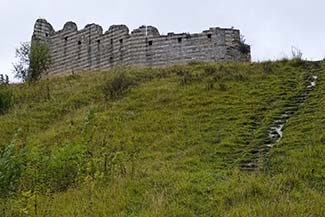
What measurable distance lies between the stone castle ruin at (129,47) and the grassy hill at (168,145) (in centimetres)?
529

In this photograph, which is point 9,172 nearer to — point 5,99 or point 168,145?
point 168,145

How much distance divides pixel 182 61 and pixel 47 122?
13102mm

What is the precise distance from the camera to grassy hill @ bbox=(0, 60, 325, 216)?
9359 millimetres

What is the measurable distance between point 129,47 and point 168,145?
733 inches

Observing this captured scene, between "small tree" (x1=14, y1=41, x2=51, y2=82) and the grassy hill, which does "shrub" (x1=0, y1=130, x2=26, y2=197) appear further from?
"small tree" (x1=14, y1=41, x2=51, y2=82)

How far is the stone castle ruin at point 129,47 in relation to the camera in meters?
31.8

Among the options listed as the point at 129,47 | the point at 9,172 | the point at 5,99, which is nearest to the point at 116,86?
the point at 5,99

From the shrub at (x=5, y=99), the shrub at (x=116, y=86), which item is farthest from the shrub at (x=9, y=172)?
the shrub at (x=5, y=99)

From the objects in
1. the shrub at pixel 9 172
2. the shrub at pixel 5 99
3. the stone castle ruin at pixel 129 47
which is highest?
the stone castle ruin at pixel 129 47

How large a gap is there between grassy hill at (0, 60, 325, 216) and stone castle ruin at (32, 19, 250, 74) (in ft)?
17.4

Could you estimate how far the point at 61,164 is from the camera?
10.6 meters

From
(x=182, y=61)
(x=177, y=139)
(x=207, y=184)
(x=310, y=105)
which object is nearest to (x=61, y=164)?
(x=207, y=184)

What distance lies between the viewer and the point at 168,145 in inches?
581

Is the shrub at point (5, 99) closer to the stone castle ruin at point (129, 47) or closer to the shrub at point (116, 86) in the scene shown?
the shrub at point (116, 86)
